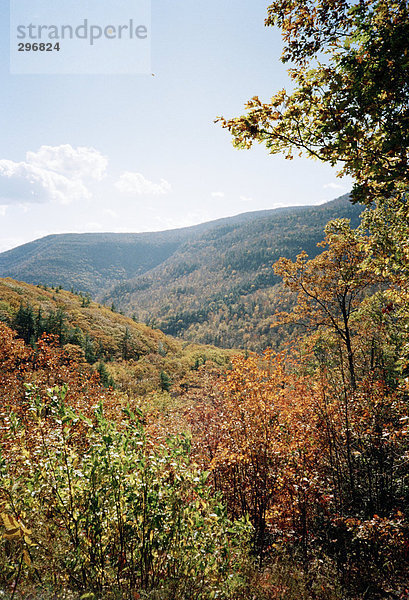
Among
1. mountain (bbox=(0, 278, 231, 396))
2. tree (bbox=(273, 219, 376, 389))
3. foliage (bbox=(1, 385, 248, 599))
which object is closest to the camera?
foliage (bbox=(1, 385, 248, 599))

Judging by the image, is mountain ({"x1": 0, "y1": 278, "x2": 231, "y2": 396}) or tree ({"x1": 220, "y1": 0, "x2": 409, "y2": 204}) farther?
mountain ({"x1": 0, "y1": 278, "x2": 231, "y2": 396})

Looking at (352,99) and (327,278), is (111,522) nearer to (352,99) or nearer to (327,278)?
(352,99)

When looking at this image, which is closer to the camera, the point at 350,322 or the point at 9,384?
the point at 9,384

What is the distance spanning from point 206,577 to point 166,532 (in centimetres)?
75

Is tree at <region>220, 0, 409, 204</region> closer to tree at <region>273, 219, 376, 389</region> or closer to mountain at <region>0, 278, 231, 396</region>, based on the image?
tree at <region>273, 219, 376, 389</region>

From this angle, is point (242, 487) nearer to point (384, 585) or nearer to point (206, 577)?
point (384, 585)

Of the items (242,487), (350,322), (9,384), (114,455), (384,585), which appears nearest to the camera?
(114,455)

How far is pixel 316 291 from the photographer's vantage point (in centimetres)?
1295

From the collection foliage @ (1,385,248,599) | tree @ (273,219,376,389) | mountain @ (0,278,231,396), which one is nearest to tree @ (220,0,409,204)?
foliage @ (1,385,248,599)

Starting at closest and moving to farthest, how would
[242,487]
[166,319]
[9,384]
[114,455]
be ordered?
[114,455]
[242,487]
[9,384]
[166,319]

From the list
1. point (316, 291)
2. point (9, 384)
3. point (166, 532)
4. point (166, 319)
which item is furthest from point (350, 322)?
point (166, 319)

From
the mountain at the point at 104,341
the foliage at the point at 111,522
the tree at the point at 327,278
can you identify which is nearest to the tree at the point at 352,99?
the foliage at the point at 111,522

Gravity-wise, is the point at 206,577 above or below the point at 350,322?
below

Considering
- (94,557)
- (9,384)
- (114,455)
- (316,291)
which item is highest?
(316,291)
